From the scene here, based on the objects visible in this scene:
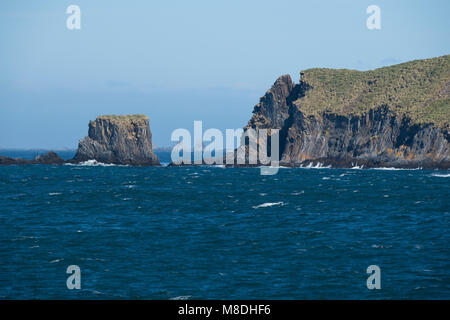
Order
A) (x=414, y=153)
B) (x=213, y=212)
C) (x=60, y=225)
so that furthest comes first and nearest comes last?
(x=414, y=153) < (x=213, y=212) < (x=60, y=225)

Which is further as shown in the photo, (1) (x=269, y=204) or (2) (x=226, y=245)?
(1) (x=269, y=204)

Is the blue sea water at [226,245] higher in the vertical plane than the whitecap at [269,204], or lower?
lower

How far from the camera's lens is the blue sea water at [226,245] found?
36.7 meters

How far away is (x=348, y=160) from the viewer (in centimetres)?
18262

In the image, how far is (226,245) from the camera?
162 feet

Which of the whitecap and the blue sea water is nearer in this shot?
the blue sea water

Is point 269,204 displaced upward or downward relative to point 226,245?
upward

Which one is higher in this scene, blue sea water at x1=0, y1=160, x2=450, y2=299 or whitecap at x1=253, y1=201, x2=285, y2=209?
whitecap at x1=253, y1=201, x2=285, y2=209

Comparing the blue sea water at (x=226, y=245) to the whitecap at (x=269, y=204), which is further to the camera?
the whitecap at (x=269, y=204)

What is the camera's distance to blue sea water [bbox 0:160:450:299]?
36688mm
